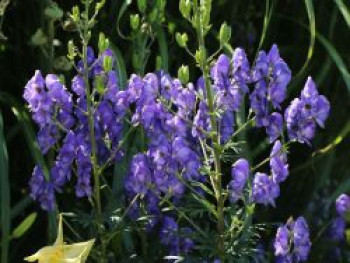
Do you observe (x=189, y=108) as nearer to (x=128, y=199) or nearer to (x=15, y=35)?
(x=128, y=199)

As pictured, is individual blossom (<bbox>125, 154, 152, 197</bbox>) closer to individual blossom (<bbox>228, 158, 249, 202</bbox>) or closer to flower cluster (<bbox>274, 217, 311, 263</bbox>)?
individual blossom (<bbox>228, 158, 249, 202</bbox>)

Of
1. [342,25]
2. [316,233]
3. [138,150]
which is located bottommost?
[316,233]

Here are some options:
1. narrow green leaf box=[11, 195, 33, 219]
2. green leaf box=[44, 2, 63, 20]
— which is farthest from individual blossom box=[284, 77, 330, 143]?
narrow green leaf box=[11, 195, 33, 219]

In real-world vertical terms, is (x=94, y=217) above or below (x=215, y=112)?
below

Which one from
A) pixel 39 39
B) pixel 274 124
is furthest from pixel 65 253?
pixel 39 39

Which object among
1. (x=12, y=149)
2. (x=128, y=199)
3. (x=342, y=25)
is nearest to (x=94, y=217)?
(x=128, y=199)

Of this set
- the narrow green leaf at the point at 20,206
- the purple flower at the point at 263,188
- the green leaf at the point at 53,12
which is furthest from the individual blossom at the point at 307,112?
the narrow green leaf at the point at 20,206

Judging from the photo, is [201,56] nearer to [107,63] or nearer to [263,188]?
[107,63]
